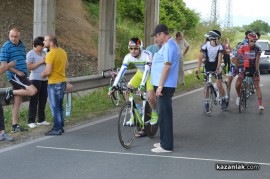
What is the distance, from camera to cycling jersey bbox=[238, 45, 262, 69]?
43.4 feet

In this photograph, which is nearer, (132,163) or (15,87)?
(132,163)

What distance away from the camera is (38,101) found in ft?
36.3

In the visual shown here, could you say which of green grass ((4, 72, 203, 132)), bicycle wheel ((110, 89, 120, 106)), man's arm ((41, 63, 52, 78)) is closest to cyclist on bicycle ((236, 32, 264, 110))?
bicycle wheel ((110, 89, 120, 106))

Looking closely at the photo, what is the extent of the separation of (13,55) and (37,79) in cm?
105

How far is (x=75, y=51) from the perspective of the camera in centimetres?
2555

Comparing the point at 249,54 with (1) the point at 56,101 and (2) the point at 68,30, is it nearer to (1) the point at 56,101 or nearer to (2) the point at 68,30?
(1) the point at 56,101

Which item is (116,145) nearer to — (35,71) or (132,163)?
(132,163)

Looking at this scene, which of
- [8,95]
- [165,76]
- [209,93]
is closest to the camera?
[165,76]

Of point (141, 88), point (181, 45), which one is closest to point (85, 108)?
point (141, 88)

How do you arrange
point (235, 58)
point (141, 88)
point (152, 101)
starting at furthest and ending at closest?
point (235, 58)
point (152, 101)
point (141, 88)

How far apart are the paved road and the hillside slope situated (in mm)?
11464

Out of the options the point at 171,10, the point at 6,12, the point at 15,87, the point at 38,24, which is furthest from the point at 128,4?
the point at 15,87

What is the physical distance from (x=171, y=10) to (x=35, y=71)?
30.9 m

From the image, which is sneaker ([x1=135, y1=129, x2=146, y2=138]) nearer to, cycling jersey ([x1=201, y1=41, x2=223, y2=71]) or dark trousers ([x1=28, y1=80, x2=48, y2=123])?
dark trousers ([x1=28, y1=80, x2=48, y2=123])
